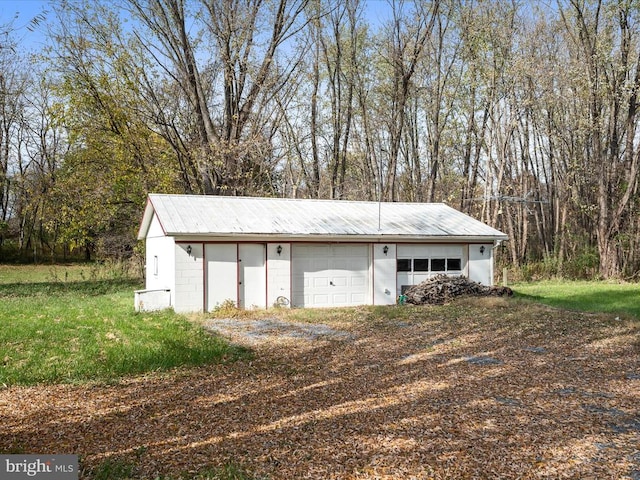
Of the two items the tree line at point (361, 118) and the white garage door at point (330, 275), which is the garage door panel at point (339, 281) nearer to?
the white garage door at point (330, 275)

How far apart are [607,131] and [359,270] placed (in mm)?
14704

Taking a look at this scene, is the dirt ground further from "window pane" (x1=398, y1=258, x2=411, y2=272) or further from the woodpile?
"window pane" (x1=398, y1=258, x2=411, y2=272)

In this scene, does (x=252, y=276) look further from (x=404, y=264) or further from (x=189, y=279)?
(x=404, y=264)

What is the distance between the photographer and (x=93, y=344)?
8273 millimetres

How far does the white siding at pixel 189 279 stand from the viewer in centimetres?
1273

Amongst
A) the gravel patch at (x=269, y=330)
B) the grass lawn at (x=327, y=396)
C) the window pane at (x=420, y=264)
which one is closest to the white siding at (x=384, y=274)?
the window pane at (x=420, y=264)

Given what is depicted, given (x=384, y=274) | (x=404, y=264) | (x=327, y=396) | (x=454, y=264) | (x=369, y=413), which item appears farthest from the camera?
(x=454, y=264)

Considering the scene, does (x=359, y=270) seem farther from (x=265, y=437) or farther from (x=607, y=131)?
(x=607, y=131)

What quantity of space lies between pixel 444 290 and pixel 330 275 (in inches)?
124

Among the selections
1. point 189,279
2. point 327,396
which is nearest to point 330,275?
point 189,279

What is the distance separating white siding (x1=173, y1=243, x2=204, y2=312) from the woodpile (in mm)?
5734

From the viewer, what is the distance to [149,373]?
712cm

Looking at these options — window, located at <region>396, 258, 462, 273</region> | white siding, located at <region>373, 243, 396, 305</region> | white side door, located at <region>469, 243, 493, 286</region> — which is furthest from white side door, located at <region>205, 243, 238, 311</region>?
white side door, located at <region>469, 243, 493, 286</region>

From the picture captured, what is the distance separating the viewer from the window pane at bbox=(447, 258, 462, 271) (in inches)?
616
